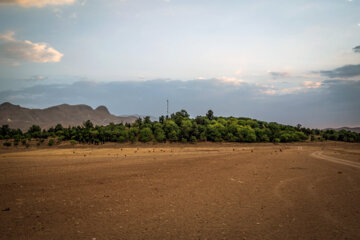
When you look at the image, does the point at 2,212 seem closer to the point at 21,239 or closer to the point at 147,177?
the point at 21,239

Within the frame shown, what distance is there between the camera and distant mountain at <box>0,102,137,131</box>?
122 m

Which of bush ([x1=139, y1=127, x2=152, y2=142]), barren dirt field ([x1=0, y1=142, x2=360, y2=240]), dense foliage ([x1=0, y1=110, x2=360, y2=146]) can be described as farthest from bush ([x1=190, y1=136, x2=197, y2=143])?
barren dirt field ([x1=0, y1=142, x2=360, y2=240])

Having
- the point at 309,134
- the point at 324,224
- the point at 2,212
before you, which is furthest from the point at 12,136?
the point at 309,134

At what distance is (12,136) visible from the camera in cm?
5444

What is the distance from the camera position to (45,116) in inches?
5610

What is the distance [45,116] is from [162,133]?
392 ft

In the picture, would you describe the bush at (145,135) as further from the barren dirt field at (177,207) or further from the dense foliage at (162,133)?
the barren dirt field at (177,207)

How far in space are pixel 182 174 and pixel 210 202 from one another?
21.3ft

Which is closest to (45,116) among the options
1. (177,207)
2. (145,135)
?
(145,135)

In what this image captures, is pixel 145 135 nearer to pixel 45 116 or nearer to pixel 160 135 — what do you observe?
pixel 160 135

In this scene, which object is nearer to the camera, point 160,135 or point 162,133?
point 160,135

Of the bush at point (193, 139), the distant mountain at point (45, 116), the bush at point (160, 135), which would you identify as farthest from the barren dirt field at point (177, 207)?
the distant mountain at point (45, 116)

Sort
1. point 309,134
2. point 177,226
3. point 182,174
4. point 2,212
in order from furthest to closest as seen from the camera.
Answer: point 309,134 → point 182,174 → point 2,212 → point 177,226

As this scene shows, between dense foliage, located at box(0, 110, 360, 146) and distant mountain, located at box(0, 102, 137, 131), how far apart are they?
71560 millimetres
